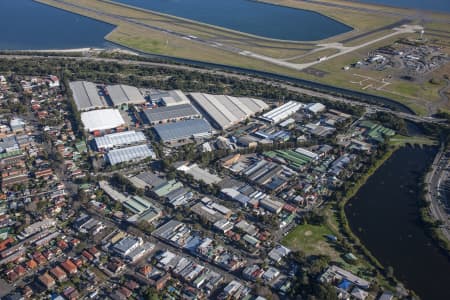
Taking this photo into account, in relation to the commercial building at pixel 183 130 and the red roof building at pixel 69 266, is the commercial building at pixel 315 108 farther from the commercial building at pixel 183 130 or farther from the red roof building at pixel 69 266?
the red roof building at pixel 69 266

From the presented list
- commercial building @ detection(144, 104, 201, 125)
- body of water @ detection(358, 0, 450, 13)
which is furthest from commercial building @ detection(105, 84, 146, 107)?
body of water @ detection(358, 0, 450, 13)

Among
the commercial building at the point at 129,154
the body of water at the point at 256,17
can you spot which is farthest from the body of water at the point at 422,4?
the commercial building at the point at 129,154

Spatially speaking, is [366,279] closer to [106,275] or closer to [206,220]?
[206,220]

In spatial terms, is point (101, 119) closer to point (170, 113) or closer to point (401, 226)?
point (170, 113)

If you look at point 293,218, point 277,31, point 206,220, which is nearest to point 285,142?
point 293,218

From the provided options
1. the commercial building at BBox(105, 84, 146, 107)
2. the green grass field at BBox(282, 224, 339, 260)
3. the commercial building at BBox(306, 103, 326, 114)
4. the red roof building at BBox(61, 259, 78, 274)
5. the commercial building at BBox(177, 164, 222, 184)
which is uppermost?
the commercial building at BBox(105, 84, 146, 107)

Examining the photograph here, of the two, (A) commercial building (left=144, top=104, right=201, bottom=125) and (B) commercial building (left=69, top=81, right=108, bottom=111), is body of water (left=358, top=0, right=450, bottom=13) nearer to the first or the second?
(A) commercial building (left=144, top=104, right=201, bottom=125)

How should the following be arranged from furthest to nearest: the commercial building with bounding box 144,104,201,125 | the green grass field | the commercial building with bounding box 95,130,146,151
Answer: the commercial building with bounding box 144,104,201,125 < the commercial building with bounding box 95,130,146,151 < the green grass field

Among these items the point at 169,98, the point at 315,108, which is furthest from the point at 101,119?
the point at 315,108
